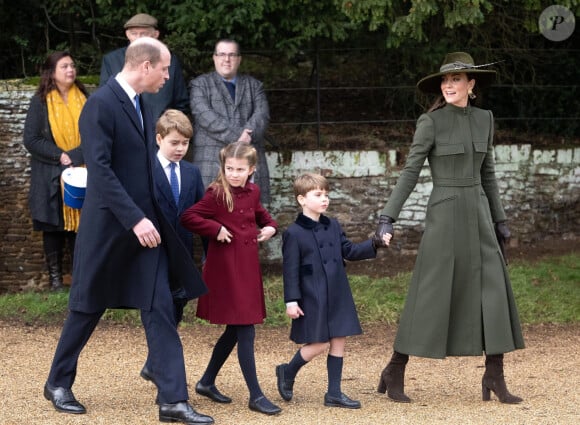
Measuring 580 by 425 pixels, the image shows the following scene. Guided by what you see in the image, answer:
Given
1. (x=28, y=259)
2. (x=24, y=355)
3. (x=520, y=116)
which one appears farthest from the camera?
(x=520, y=116)

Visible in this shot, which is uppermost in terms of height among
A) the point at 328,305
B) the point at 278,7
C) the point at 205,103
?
the point at 278,7

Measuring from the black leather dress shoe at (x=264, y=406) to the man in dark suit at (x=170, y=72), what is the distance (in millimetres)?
3603

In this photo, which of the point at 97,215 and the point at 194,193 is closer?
the point at 97,215

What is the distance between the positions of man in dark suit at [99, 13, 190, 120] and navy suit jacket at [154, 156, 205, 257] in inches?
107

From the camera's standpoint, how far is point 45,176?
31.7 feet

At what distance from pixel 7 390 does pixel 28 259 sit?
12.1 feet

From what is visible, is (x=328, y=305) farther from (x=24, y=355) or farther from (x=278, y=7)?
(x=278, y=7)

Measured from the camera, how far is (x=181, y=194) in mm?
6605

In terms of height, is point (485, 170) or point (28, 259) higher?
point (485, 170)

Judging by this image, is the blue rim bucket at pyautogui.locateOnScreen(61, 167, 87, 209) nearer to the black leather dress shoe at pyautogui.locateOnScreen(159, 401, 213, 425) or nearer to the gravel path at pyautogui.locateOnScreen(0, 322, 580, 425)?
the gravel path at pyautogui.locateOnScreen(0, 322, 580, 425)

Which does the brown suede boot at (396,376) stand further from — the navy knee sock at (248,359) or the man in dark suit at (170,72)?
the man in dark suit at (170,72)

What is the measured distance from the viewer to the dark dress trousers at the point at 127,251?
5934 millimetres

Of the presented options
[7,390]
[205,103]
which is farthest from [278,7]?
[7,390]

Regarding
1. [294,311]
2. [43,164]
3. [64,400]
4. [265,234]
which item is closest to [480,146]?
[265,234]
